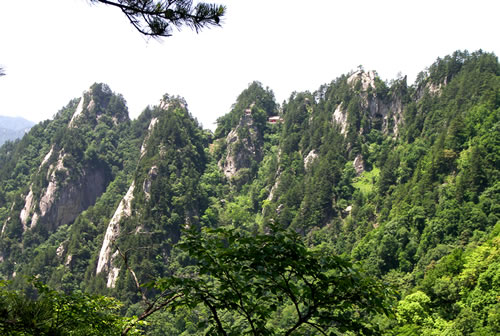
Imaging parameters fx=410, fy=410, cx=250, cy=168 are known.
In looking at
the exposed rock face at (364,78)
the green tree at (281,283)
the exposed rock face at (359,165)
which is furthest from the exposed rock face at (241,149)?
the green tree at (281,283)

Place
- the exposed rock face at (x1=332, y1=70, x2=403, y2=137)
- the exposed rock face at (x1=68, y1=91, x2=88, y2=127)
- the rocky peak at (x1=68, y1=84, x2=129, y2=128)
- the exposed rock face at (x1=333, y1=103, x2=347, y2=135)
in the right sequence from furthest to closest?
the rocky peak at (x1=68, y1=84, x2=129, y2=128) < the exposed rock face at (x1=68, y1=91, x2=88, y2=127) < the exposed rock face at (x1=333, y1=103, x2=347, y2=135) < the exposed rock face at (x1=332, y1=70, x2=403, y2=137)

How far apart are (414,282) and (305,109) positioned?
91.2 m

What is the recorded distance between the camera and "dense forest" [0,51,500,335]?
20.9 ft

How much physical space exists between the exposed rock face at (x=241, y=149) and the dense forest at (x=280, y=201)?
529 mm

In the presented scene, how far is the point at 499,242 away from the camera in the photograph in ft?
144

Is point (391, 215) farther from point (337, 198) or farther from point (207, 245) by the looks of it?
point (207, 245)

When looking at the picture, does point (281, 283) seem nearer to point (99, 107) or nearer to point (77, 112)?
point (77, 112)

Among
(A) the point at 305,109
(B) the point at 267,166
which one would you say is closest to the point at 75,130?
(B) the point at 267,166

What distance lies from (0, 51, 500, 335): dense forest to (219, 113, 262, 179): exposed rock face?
53 centimetres

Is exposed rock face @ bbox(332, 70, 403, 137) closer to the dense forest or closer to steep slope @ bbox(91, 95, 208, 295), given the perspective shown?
the dense forest

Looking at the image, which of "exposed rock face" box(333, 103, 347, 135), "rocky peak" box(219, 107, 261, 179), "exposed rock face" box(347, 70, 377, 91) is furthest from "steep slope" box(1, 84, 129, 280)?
"exposed rock face" box(347, 70, 377, 91)

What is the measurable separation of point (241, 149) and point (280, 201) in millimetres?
33820

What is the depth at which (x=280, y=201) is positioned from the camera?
119125 millimetres

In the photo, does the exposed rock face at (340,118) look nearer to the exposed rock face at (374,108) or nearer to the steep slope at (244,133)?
the exposed rock face at (374,108)
